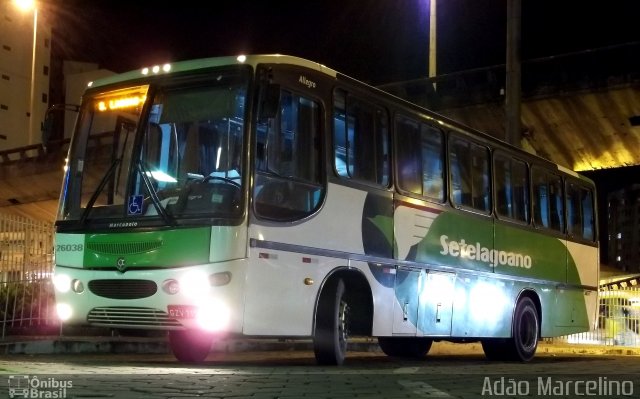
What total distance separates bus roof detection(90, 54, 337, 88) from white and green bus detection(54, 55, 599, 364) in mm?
24

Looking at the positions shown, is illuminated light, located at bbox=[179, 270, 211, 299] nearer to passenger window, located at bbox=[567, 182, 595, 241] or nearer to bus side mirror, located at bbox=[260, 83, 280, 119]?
bus side mirror, located at bbox=[260, 83, 280, 119]

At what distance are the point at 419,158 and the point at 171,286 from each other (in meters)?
4.43

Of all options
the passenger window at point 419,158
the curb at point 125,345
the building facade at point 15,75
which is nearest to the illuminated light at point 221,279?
the passenger window at point 419,158

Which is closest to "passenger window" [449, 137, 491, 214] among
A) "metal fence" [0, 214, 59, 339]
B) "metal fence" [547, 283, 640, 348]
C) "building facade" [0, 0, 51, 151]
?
"metal fence" [0, 214, 59, 339]

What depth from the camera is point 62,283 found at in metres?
9.37

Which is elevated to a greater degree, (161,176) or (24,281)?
(161,176)

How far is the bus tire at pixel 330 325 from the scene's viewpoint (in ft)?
31.4

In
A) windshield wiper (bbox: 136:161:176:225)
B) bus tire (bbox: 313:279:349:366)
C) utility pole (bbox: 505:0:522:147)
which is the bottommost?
bus tire (bbox: 313:279:349:366)

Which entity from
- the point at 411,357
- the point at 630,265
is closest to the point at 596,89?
the point at 411,357

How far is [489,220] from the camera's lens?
13.1 metres

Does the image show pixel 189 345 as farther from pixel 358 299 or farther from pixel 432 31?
pixel 432 31

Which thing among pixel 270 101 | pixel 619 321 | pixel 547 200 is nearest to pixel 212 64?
pixel 270 101

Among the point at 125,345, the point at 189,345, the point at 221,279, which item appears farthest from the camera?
the point at 125,345

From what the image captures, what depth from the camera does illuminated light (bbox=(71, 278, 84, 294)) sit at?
920 cm
